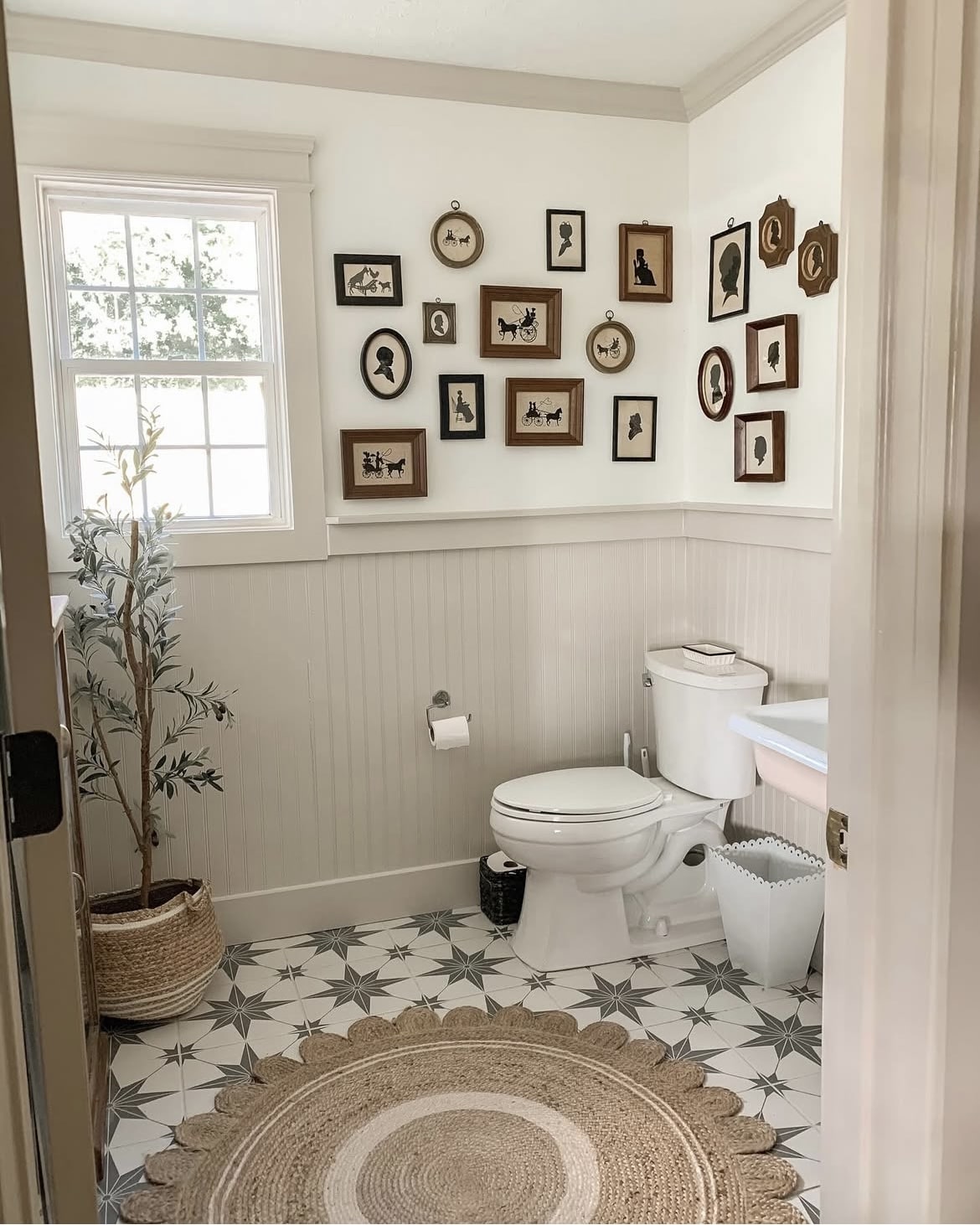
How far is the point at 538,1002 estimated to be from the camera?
2.65 m

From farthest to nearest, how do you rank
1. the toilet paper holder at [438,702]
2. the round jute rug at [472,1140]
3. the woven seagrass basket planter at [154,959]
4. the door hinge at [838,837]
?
the toilet paper holder at [438,702] → the woven seagrass basket planter at [154,959] → the round jute rug at [472,1140] → the door hinge at [838,837]

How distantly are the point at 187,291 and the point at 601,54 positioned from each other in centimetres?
138

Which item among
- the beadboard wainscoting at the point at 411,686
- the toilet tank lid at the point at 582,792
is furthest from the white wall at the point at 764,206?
the toilet tank lid at the point at 582,792

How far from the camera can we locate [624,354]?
3.22 meters

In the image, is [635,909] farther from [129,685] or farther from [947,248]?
[947,248]

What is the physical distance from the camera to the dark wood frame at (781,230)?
2.71 m

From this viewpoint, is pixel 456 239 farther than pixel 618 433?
No

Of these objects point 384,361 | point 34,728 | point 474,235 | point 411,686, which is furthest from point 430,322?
point 34,728

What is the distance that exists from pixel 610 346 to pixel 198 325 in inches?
50.4

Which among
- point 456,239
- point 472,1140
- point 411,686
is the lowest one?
point 472,1140

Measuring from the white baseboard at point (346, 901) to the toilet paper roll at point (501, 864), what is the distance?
70 millimetres

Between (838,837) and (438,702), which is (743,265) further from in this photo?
(838,837)

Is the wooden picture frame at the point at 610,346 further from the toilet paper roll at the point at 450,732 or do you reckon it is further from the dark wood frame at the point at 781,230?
the toilet paper roll at the point at 450,732

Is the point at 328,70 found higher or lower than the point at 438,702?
higher
